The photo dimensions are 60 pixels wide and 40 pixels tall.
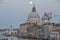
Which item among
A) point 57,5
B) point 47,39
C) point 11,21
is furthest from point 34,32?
point 57,5

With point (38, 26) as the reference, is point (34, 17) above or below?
above

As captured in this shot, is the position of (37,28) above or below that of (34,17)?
below

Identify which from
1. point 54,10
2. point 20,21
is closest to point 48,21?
point 54,10

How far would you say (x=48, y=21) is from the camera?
306 cm

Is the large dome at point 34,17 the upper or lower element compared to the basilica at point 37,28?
upper

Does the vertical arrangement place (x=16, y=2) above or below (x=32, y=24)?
above

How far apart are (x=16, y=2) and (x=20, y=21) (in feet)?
1.34

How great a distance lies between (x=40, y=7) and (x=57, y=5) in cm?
35

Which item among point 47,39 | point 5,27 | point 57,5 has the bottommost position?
point 47,39

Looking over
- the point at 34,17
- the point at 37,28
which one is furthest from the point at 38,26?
the point at 34,17

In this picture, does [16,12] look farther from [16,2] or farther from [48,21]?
[48,21]

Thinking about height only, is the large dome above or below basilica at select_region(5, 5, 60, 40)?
above

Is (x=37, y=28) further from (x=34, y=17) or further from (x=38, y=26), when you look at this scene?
(x=34, y=17)

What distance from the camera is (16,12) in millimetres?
3123
